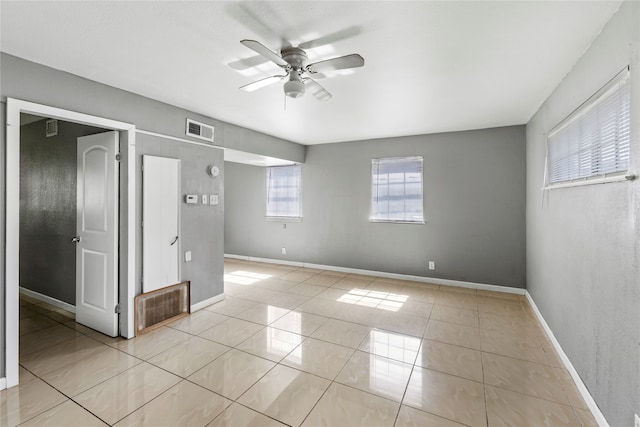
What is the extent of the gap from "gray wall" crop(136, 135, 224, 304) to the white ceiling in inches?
22.6

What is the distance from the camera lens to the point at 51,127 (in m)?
3.77

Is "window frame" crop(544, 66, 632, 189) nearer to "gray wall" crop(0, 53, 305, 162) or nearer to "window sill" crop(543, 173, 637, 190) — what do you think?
"window sill" crop(543, 173, 637, 190)

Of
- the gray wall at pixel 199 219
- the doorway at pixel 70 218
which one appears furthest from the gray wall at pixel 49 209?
the gray wall at pixel 199 219

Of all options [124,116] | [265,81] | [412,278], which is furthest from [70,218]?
[412,278]

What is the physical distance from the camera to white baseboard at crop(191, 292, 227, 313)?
374 cm

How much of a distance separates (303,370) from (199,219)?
229 centimetres

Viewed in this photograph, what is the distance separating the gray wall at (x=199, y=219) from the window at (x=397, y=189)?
2.73 metres

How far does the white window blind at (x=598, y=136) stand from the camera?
1.64 m

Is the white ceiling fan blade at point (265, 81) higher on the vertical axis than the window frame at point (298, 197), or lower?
higher

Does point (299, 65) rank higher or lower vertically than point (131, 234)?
higher

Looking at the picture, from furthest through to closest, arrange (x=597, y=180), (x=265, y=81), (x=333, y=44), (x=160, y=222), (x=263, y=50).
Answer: (x=160, y=222) → (x=265, y=81) → (x=333, y=44) → (x=597, y=180) → (x=263, y=50)

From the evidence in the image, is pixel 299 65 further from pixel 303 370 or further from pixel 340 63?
pixel 303 370

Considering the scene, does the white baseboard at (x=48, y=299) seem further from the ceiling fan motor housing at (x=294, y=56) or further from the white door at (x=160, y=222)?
the ceiling fan motor housing at (x=294, y=56)

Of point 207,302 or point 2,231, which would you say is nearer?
point 2,231
